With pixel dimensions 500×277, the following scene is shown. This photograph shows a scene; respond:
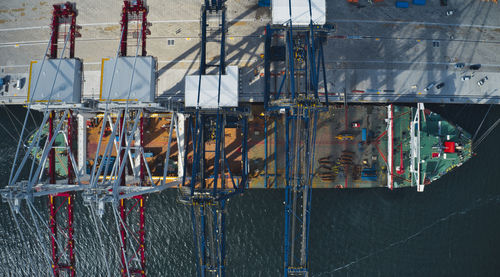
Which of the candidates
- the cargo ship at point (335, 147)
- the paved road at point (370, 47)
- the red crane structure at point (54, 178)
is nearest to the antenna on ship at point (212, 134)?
the cargo ship at point (335, 147)

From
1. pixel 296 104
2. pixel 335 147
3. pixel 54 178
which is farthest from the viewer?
pixel 335 147

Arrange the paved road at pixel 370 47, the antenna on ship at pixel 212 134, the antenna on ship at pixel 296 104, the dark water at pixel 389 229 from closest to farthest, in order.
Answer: the antenna on ship at pixel 212 134, the antenna on ship at pixel 296 104, the paved road at pixel 370 47, the dark water at pixel 389 229

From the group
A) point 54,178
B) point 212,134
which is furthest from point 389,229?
point 54,178

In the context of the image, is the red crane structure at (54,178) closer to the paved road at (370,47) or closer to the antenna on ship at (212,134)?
the paved road at (370,47)

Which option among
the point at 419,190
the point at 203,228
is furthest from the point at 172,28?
the point at 419,190

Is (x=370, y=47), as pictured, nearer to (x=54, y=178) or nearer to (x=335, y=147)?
(x=335, y=147)

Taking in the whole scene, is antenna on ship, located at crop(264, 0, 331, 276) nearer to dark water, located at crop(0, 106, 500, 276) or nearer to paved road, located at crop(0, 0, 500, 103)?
paved road, located at crop(0, 0, 500, 103)

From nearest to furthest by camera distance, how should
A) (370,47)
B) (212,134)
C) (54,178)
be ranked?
(54,178) → (212,134) → (370,47)

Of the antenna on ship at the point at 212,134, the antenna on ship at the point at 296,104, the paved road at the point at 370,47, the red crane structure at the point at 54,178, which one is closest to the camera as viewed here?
the antenna on ship at the point at 212,134
